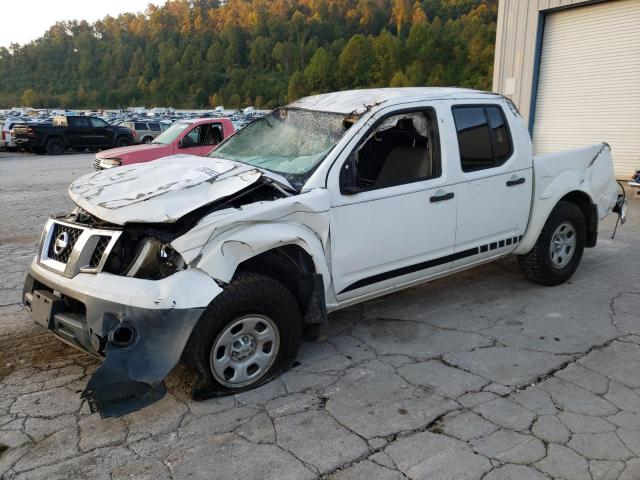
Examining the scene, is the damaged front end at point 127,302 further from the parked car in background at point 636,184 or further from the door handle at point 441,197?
the parked car in background at point 636,184

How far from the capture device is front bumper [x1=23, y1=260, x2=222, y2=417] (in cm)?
284

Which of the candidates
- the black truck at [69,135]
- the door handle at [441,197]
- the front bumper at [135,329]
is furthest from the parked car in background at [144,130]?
the front bumper at [135,329]

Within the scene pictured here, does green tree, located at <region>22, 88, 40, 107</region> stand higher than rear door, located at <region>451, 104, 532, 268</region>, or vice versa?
green tree, located at <region>22, 88, 40, 107</region>

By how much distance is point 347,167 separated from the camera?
3.65m

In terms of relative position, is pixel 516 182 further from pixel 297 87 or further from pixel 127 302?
pixel 297 87

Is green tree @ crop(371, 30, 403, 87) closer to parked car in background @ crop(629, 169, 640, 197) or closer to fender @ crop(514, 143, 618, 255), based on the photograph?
parked car in background @ crop(629, 169, 640, 197)

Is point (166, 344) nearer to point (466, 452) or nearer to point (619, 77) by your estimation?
point (466, 452)

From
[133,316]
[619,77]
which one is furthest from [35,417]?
[619,77]

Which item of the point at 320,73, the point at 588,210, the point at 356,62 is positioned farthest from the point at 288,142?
the point at 320,73

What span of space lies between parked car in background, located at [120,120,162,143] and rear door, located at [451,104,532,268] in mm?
22594

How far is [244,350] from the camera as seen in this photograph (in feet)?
10.9

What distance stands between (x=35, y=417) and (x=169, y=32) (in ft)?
552

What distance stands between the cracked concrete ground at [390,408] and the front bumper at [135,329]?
0.93 ft

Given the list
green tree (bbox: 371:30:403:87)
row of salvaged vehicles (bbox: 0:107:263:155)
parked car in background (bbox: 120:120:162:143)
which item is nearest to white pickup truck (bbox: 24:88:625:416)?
row of salvaged vehicles (bbox: 0:107:263:155)
